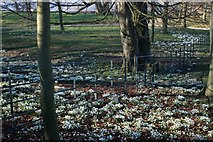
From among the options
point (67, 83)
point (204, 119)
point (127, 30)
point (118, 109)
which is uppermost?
point (127, 30)

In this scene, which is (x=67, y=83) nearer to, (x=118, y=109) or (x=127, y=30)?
(x=127, y=30)

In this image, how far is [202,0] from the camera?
21.4m

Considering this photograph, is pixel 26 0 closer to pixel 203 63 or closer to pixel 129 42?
pixel 129 42

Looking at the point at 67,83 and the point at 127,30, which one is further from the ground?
the point at 127,30

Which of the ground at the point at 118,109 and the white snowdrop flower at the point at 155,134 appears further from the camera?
the ground at the point at 118,109

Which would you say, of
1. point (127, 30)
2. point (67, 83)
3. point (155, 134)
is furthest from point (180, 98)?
point (127, 30)

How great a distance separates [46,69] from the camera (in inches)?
237

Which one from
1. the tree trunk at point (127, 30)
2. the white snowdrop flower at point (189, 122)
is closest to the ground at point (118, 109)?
the white snowdrop flower at point (189, 122)

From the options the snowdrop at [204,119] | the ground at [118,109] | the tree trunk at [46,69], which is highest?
the tree trunk at [46,69]

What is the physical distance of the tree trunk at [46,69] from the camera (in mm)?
5812

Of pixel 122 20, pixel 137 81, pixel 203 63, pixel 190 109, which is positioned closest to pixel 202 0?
pixel 203 63

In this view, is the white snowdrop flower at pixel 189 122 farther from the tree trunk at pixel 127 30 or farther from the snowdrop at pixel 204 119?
the tree trunk at pixel 127 30

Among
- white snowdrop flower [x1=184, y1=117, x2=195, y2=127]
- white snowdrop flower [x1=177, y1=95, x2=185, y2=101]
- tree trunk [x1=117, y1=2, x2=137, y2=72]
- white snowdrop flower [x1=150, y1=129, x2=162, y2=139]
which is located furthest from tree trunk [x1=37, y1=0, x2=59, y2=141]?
tree trunk [x1=117, y1=2, x2=137, y2=72]

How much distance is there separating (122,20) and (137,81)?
12.2 ft
